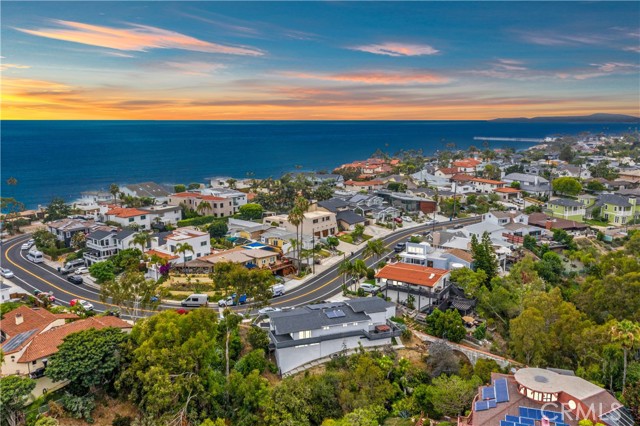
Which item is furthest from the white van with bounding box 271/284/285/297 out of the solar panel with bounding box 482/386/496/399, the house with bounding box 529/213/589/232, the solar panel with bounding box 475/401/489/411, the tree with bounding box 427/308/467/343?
the house with bounding box 529/213/589/232

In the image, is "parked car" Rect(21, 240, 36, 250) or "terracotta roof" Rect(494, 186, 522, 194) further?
"terracotta roof" Rect(494, 186, 522, 194)

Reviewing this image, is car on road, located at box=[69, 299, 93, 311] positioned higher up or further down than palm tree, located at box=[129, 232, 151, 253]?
further down

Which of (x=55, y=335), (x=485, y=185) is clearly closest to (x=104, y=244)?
(x=55, y=335)

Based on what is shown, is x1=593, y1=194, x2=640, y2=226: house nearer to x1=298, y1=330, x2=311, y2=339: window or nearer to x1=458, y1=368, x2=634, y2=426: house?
x1=458, y1=368, x2=634, y2=426: house

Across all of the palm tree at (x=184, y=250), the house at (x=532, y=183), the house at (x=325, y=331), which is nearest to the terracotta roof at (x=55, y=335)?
the house at (x=325, y=331)

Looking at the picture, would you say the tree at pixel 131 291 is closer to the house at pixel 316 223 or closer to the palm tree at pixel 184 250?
the palm tree at pixel 184 250

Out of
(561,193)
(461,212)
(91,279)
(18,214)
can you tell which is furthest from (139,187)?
(561,193)
